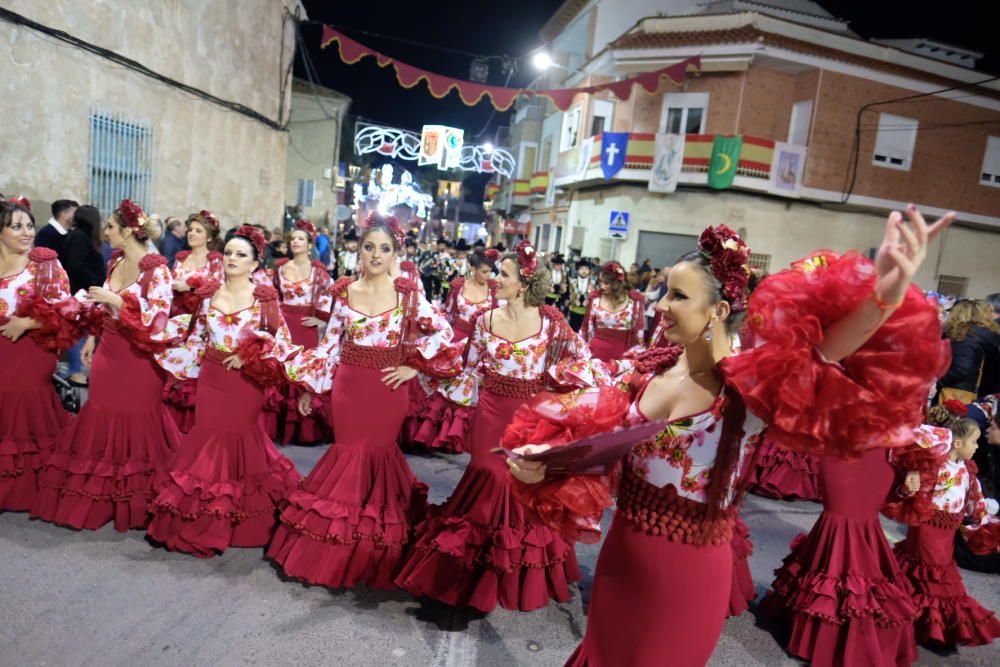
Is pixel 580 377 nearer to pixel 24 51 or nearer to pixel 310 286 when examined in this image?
pixel 310 286

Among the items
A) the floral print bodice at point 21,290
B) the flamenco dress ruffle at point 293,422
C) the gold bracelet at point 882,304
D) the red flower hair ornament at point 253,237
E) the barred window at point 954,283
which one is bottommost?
the flamenco dress ruffle at point 293,422

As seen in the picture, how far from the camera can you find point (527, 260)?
4.30 m

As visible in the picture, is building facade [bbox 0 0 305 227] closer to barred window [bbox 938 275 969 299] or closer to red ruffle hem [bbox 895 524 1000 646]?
red ruffle hem [bbox 895 524 1000 646]

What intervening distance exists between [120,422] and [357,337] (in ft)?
5.83

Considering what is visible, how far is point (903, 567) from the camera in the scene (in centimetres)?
399

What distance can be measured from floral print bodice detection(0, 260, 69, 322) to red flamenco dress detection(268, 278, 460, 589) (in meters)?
1.84

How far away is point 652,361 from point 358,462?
7.40 feet

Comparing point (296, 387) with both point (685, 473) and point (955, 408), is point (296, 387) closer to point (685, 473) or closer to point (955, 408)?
point (685, 473)

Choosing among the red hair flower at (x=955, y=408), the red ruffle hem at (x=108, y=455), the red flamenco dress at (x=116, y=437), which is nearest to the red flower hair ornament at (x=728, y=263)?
the red hair flower at (x=955, y=408)

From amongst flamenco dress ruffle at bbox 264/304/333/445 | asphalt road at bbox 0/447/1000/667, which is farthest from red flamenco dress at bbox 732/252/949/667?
flamenco dress ruffle at bbox 264/304/333/445

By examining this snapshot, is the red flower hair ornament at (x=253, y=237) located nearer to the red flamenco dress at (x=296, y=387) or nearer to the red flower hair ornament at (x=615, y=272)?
the red flamenco dress at (x=296, y=387)

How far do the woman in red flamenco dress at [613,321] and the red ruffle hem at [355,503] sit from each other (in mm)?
4192

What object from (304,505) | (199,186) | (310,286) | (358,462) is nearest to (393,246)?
(358,462)

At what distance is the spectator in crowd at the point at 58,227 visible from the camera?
7020 mm
